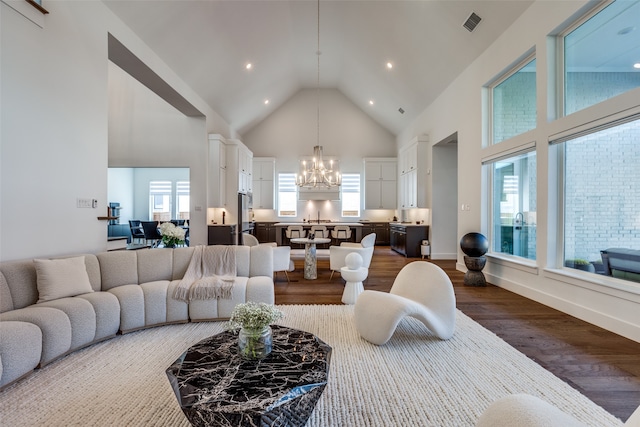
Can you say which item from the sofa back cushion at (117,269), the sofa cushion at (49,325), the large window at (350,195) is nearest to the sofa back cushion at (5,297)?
the sofa cushion at (49,325)

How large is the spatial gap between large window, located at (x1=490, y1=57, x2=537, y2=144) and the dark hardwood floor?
264 centimetres

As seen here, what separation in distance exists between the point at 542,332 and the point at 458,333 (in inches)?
34.3

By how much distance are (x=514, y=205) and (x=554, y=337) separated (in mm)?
2452

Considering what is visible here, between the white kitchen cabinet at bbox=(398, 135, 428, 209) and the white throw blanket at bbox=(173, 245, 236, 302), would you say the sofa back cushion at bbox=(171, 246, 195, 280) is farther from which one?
the white kitchen cabinet at bbox=(398, 135, 428, 209)

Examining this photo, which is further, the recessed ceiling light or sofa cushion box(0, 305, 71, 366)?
the recessed ceiling light

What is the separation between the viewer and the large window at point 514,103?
4223 millimetres

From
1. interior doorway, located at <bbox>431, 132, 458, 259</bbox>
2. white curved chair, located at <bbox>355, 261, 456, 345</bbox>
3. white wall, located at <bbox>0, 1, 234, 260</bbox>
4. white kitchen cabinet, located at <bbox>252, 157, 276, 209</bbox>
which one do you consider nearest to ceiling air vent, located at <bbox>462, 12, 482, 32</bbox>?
interior doorway, located at <bbox>431, 132, 458, 259</bbox>

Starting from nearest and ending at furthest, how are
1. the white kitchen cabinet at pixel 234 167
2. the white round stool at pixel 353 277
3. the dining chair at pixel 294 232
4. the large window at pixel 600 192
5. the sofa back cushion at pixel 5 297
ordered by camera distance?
1. the sofa back cushion at pixel 5 297
2. the large window at pixel 600 192
3. the white round stool at pixel 353 277
4. the dining chair at pixel 294 232
5. the white kitchen cabinet at pixel 234 167

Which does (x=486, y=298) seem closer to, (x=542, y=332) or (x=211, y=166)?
(x=542, y=332)

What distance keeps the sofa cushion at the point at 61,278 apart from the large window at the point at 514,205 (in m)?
5.72

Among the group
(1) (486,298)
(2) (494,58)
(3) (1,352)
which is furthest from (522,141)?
(3) (1,352)

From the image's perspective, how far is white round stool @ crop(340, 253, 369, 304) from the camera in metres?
3.90

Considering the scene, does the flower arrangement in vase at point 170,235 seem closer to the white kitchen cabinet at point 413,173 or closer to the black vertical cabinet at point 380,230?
the white kitchen cabinet at point 413,173

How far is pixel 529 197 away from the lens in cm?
428
